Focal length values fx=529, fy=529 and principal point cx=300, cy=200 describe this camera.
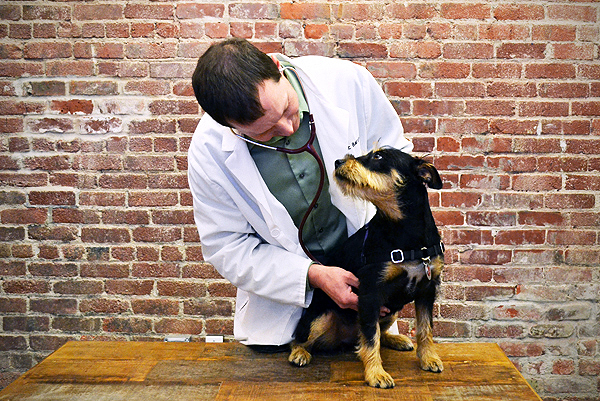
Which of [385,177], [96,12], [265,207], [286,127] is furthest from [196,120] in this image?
[385,177]

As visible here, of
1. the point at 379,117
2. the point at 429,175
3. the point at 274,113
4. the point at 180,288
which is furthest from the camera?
the point at 180,288

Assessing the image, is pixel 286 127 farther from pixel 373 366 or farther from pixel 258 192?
pixel 373 366

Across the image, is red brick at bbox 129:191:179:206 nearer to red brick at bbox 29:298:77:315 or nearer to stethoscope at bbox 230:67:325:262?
red brick at bbox 29:298:77:315

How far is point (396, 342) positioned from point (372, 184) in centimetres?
59

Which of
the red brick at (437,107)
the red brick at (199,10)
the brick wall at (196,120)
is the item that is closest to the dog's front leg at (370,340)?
the brick wall at (196,120)

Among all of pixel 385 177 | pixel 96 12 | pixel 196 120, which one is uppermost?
pixel 96 12

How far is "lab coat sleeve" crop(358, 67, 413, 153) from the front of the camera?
1871 mm

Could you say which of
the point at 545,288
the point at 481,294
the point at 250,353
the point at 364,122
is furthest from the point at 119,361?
the point at 545,288

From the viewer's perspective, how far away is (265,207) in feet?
5.49

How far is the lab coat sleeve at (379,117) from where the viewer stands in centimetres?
187

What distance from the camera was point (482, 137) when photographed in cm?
266

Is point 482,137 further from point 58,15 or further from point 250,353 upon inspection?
point 58,15

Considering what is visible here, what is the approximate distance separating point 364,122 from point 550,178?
1284 millimetres

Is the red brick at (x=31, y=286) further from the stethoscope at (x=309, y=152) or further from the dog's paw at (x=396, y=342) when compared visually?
the dog's paw at (x=396, y=342)
